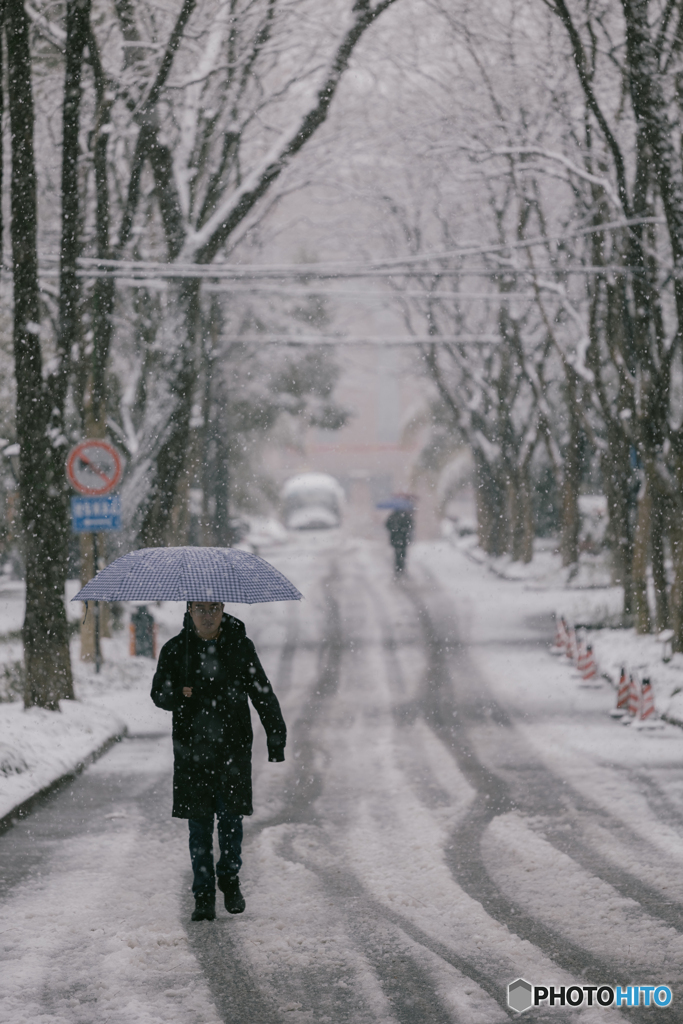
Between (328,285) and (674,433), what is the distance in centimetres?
3241

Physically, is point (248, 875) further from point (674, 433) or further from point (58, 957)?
point (674, 433)

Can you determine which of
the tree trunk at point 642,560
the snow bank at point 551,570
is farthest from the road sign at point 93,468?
the snow bank at point 551,570

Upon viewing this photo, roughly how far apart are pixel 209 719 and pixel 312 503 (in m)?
63.8

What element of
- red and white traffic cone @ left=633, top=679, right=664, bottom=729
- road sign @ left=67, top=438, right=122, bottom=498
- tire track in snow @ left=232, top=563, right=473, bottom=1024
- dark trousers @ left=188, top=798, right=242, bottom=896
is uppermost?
road sign @ left=67, top=438, right=122, bottom=498

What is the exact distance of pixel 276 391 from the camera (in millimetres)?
44719

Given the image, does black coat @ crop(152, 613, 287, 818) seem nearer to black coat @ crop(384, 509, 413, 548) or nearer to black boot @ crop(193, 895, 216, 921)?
black boot @ crop(193, 895, 216, 921)

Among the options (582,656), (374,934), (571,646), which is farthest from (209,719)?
(571,646)

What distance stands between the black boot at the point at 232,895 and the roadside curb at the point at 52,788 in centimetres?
270

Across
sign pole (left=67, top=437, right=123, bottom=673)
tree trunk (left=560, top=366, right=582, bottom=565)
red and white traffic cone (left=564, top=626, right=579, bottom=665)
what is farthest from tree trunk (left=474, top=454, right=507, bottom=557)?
sign pole (left=67, top=437, right=123, bottom=673)

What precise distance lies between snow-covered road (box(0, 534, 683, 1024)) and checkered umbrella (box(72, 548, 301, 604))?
1.75 m

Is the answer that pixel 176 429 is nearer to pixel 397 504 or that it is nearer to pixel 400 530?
pixel 397 504

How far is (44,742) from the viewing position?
36.4ft

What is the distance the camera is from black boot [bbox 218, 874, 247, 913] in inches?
253

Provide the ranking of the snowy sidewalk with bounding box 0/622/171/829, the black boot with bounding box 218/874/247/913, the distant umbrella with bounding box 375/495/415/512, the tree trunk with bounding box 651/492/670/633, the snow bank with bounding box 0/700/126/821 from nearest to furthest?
the black boot with bounding box 218/874/247/913, the snow bank with bounding box 0/700/126/821, the snowy sidewalk with bounding box 0/622/171/829, the tree trunk with bounding box 651/492/670/633, the distant umbrella with bounding box 375/495/415/512
